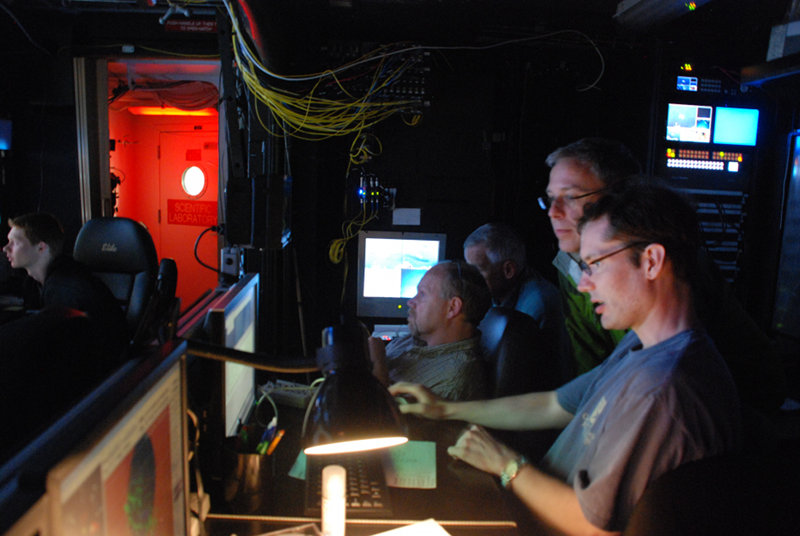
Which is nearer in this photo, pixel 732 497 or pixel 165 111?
pixel 732 497

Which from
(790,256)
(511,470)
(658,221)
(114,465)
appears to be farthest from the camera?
(790,256)

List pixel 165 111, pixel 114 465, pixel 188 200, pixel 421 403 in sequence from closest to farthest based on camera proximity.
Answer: pixel 114 465
pixel 421 403
pixel 165 111
pixel 188 200

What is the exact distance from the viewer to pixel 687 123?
3109 mm

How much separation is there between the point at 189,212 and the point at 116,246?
109 inches

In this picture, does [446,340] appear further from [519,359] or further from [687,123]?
[687,123]

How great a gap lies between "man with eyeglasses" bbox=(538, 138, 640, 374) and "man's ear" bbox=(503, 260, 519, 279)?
612 millimetres

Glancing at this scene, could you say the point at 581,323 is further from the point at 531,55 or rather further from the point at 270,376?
the point at 531,55

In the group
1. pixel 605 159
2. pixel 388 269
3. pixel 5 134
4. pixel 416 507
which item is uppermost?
pixel 5 134

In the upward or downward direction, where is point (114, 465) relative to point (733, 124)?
downward

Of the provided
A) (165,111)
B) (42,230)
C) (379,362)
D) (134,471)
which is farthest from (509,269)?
(165,111)

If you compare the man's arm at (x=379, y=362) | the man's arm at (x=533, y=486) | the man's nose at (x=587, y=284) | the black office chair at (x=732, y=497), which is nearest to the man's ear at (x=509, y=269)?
the man's arm at (x=379, y=362)

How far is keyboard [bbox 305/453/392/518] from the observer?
1121 mm

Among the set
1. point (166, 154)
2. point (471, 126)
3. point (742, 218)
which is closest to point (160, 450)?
point (471, 126)

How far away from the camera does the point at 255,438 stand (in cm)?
126
